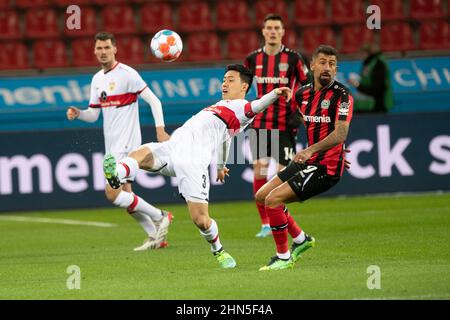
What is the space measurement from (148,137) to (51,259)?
→ 5087 mm

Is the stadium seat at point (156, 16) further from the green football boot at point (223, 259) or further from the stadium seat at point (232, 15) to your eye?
the green football boot at point (223, 259)

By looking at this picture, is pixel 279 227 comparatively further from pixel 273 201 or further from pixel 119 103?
pixel 119 103

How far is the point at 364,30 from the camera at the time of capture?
61.8 ft

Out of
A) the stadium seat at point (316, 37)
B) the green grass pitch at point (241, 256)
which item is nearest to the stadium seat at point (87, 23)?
the stadium seat at point (316, 37)

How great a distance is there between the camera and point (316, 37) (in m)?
18.8

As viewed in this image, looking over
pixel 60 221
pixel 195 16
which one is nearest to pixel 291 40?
pixel 195 16

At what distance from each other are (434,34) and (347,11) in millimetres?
1638

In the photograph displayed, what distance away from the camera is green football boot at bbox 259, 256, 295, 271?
851cm

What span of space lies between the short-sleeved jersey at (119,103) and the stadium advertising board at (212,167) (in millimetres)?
3713

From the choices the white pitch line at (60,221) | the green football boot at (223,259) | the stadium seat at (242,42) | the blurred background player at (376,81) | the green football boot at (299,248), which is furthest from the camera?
the stadium seat at (242,42)

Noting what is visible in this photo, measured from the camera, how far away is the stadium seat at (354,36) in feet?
61.5
